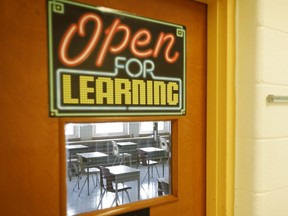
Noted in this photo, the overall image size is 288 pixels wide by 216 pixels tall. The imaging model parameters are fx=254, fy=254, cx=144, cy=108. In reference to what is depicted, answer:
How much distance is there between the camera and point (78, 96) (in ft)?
2.99

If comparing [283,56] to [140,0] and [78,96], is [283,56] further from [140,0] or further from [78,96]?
[78,96]

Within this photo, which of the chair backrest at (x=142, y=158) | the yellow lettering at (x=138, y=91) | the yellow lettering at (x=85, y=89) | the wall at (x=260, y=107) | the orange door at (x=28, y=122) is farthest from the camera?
the chair backrest at (x=142, y=158)

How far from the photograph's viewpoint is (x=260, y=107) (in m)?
Answer: 1.14

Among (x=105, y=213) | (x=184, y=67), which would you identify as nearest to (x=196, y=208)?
(x=105, y=213)

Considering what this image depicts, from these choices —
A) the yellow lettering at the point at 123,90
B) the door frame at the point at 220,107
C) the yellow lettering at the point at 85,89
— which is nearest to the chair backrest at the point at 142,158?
the door frame at the point at 220,107

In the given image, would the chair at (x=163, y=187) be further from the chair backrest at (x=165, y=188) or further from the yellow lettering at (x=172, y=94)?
the yellow lettering at (x=172, y=94)

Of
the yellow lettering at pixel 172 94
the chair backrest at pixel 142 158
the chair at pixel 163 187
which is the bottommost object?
the chair at pixel 163 187

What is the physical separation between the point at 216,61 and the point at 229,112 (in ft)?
0.82

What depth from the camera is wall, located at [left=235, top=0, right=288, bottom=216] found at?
3.74 ft

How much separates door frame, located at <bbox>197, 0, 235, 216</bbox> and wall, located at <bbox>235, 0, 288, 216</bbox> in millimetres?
34

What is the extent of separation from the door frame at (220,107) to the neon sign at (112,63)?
162 millimetres

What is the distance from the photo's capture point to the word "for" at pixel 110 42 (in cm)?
90

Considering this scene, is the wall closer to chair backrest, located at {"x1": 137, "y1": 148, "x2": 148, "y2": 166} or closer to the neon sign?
the neon sign

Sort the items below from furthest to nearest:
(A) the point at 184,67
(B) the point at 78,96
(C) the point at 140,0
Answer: (A) the point at 184,67, (C) the point at 140,0, (B) the point at 78,96
